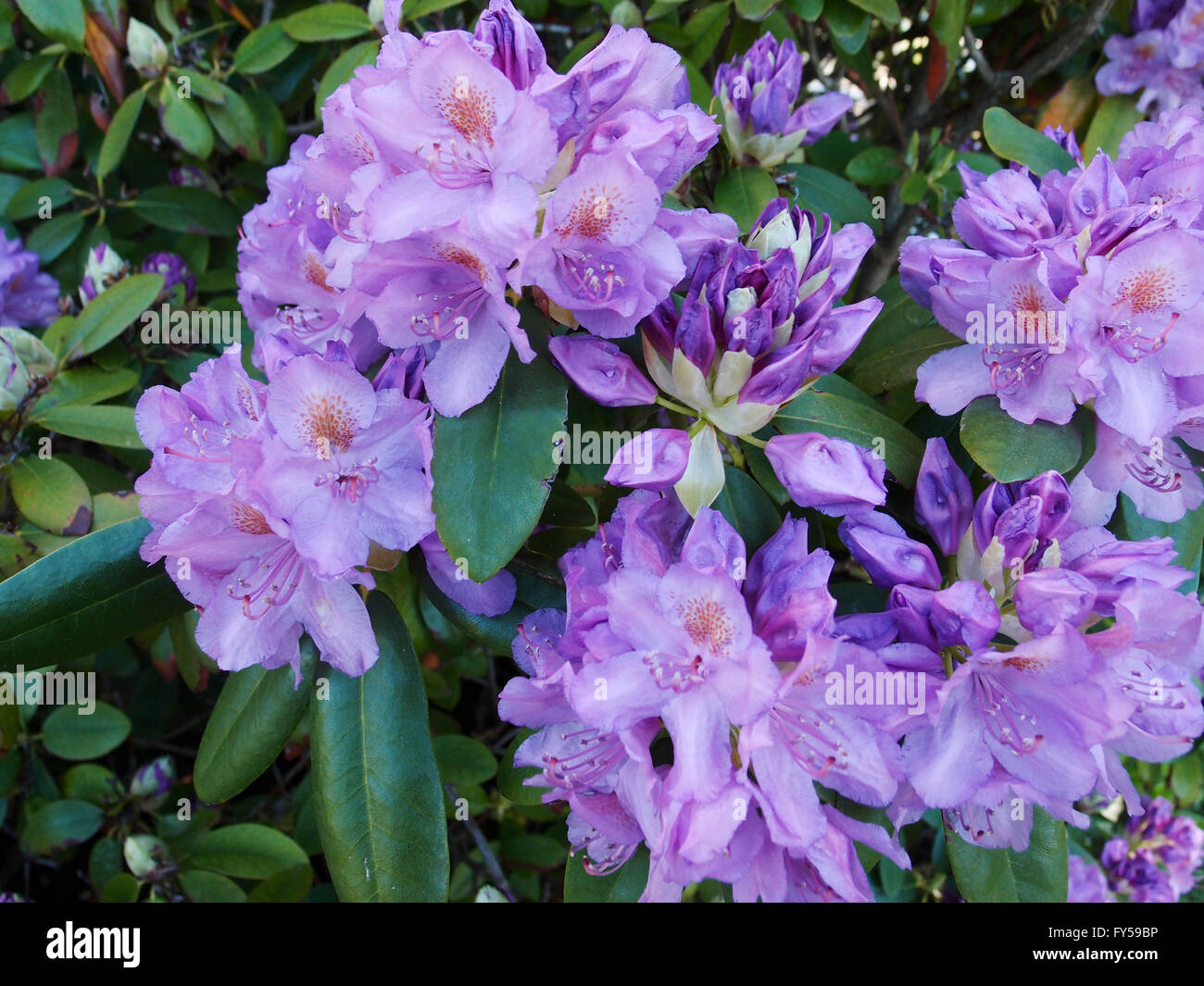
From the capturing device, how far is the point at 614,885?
96cm

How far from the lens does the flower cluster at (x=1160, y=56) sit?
1.56 meters

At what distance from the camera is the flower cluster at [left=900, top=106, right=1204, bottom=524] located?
0.86 m

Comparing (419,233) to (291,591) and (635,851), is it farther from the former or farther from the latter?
(635,851)

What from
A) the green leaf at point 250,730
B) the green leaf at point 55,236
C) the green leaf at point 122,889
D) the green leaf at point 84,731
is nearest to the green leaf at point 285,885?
the green leaf at point 122,889

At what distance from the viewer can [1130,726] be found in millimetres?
882

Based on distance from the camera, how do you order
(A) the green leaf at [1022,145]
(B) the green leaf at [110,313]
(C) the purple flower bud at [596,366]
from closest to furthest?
(C) the purple flower bud at [596,366]
(A) the green leaf at [1022,145]
(B) the green leaf at [110,313]

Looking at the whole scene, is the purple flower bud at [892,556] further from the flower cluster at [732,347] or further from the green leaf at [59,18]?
the green leaf at [59,18]

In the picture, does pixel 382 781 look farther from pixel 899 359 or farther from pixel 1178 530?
pixel 1178 530

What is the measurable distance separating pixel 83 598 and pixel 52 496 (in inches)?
15.3

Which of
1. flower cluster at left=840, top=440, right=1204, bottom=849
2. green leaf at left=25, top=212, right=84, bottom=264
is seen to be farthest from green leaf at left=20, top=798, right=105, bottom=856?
flower cluster at left=840, top=440, right=1204, bottom=849

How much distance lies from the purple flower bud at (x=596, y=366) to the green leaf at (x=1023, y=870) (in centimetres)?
61

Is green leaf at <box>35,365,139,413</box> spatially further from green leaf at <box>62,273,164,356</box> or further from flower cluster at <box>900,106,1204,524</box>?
flower cluster at <box>900,106,1204,524</box>

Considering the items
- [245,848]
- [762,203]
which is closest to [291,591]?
[762,203]
